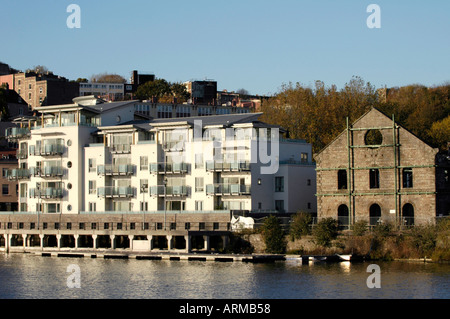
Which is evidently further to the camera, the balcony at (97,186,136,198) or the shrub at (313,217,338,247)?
the balcony at (97,186,136,198)

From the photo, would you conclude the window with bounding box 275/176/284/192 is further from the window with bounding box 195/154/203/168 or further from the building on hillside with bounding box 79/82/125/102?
the building on hillside with bounding box 79/82/125/102

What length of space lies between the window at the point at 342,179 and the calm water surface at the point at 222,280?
14.4m

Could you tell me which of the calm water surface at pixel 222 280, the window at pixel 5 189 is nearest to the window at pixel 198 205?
the calm water surface at pixel 222 280

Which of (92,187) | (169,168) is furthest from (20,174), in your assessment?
(169,168)

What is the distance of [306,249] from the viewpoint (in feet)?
265

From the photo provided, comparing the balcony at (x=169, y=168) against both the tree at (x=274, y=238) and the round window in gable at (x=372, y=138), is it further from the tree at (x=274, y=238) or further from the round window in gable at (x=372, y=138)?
the round window in gable at (x=372, y=138)

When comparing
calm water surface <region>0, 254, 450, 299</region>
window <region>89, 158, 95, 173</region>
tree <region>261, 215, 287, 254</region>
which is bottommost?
calm water surface <region>0, 254, 450, 299</region>

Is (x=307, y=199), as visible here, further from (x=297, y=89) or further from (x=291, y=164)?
(x=297, y=89)

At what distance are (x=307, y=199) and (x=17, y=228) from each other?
32.5 metres

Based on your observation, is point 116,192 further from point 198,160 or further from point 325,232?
point 325,232

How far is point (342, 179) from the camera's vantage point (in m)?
89.7

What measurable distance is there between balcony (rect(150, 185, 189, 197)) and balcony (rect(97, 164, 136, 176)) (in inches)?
152

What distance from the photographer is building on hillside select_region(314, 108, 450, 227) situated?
81.4m

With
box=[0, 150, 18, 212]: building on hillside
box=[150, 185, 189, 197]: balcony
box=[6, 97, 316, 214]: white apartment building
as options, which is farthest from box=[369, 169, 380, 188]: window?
box=[0, 150, 18, 212]: building on hillside
